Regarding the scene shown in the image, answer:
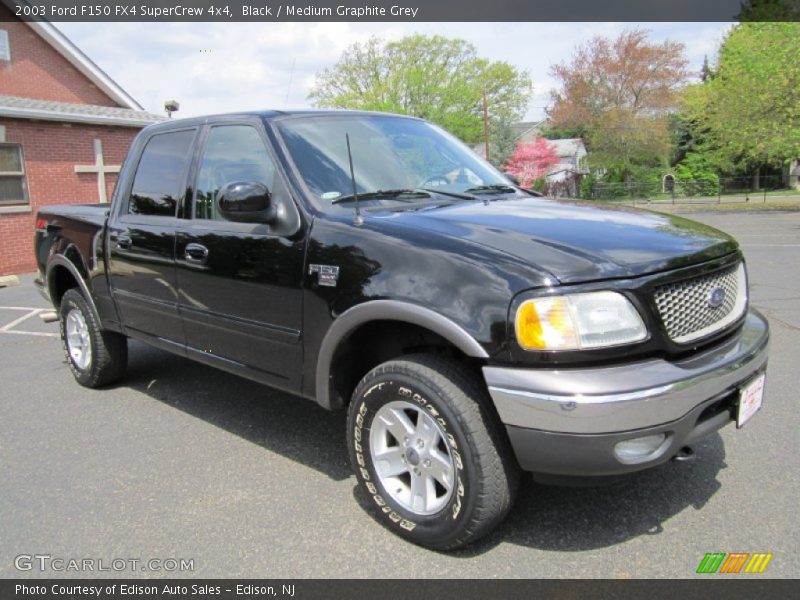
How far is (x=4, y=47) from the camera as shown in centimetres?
1909

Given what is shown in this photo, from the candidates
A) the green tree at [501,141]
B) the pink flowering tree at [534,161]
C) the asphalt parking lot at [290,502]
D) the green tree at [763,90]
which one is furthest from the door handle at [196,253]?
the green tree at [501,141]

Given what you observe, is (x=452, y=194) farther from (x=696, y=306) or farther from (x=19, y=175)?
(x=19, y=175)

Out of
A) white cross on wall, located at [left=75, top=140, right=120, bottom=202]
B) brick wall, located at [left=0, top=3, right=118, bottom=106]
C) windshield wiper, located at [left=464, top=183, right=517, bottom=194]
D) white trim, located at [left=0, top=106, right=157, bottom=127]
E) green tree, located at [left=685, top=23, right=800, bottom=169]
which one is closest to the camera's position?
windshield wiper, located at [left=464, top=183, right=517, bottom=194]

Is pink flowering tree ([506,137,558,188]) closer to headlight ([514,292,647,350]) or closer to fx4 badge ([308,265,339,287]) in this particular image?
fx4 badge ([308,265,339,287])

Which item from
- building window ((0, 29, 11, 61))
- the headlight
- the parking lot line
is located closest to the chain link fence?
building window ((0, 29, 11, 61))

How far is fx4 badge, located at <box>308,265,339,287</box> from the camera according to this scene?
3.03m

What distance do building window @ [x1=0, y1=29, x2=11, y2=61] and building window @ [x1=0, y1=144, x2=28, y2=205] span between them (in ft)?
21.9

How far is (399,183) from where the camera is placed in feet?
11.8

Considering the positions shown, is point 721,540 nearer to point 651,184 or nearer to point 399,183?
point 399,183

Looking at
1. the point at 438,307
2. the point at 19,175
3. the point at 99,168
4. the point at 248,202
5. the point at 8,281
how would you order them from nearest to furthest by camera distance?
the point at 438,307, the point at 248,202, the point at 8,281, the point at 19,175, the point at 99,168

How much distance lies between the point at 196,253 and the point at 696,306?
262cm

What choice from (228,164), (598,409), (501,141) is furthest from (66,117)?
(501,141)

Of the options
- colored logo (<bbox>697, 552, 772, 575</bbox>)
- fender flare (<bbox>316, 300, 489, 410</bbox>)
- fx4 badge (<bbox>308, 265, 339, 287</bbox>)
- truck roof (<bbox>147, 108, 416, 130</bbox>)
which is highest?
truck roof (<bbox>147, 108, 416, 130</bbox>)
